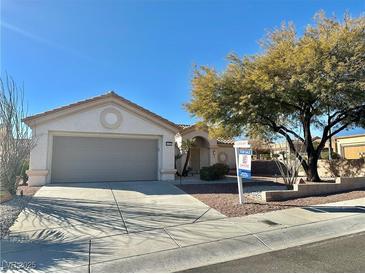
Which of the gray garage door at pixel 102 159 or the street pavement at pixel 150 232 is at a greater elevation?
the gray garage door at pixel 102 159

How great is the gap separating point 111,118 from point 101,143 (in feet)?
4.81

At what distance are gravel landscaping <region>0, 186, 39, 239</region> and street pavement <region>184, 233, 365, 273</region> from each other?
4920 millimetres

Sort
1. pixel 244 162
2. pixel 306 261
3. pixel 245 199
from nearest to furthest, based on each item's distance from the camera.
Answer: pixel 306 261, pixel 244 162, pixel 245 199

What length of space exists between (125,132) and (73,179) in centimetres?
361

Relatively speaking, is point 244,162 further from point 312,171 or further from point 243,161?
point 312,171

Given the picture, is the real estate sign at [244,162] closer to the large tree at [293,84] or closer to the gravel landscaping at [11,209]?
the large tree at [293,84]

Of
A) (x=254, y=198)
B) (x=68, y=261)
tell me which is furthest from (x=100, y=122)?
(x=68, y=261)

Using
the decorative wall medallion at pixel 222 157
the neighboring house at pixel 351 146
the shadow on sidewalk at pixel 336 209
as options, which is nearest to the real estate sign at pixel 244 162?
the shadow on sidewalk at pixel 336 209

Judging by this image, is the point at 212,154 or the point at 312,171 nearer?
the point at 312,171

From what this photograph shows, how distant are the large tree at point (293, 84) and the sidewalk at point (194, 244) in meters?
5.97

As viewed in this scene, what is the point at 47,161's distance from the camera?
13648 millimetres

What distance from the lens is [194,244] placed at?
18.8ft

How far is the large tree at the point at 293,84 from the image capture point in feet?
37.8

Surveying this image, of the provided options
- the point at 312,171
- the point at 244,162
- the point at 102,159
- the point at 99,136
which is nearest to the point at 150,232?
the point at 244,162
